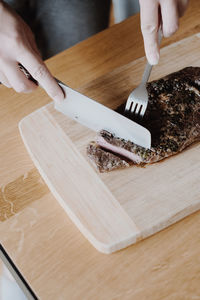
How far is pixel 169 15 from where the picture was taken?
4.55 ft

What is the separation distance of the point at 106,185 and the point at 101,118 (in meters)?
0.30

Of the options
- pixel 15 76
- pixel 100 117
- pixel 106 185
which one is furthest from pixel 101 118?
pixel 15 76

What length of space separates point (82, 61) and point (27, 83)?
0.60m

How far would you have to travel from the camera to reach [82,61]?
2029mm

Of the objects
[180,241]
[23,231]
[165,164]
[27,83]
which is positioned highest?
[27,83]

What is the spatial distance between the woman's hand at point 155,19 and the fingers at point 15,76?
21.4 inches

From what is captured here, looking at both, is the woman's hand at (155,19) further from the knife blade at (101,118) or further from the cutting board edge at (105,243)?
the cutting board edge at (105,243)

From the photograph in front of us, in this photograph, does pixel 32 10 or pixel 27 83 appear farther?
pixel 32 10

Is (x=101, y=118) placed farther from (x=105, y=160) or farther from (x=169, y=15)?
(x=169, y=15)

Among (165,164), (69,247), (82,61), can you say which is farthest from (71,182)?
(82,61)

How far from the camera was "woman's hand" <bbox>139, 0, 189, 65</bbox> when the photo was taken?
136cm

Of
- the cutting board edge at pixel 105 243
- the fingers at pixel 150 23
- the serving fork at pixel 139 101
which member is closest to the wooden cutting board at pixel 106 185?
the cutting board edge at pixel 105 243

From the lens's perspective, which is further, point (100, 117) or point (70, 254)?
point (100, 117)

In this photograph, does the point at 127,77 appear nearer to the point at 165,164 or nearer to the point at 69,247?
the point at 165,164
